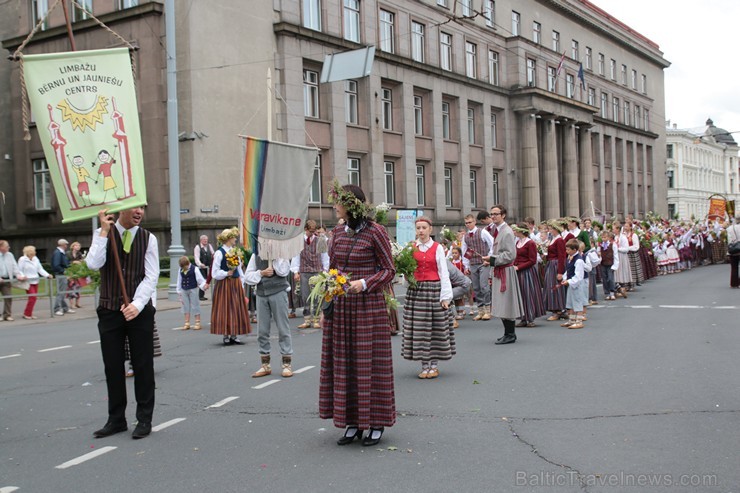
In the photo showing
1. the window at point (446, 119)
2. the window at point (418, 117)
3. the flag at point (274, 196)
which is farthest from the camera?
the window at point (446, 119)

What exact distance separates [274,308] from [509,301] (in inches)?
167

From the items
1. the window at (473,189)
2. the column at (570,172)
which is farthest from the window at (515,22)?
the window at (473,189)

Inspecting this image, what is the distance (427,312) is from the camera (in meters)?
9.52

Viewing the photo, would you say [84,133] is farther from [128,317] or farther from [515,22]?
[515,22]

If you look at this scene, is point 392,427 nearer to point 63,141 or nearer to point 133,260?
point 133,260

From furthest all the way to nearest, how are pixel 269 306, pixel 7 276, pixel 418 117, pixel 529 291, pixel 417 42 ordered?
pixel 418 117 < pixel 417 42 < pixel 7 276 < pixel 529 291 < pixel 269 306

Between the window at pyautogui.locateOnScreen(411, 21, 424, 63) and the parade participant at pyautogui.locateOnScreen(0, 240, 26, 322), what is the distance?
24724 millimetres

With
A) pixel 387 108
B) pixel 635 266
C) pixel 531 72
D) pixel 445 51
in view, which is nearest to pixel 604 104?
pixel 531 72

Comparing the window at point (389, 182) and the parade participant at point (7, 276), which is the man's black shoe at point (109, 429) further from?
the window at point (389, 182)

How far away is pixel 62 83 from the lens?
6516 millimetres

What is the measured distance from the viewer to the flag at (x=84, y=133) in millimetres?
6418

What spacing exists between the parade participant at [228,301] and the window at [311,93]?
20.2m

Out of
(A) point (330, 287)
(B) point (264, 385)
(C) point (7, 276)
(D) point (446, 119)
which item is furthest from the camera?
(D) point (446, 119)

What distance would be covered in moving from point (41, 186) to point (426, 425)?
3017 cm
